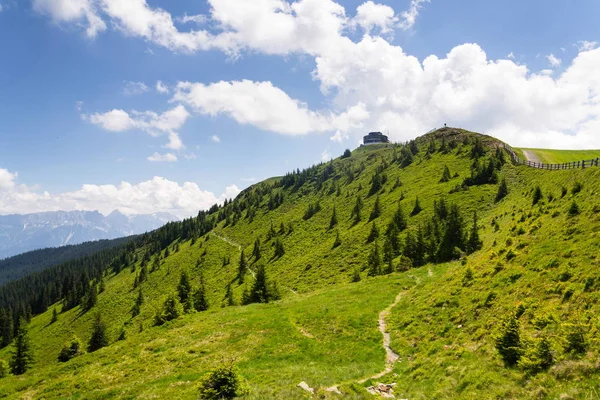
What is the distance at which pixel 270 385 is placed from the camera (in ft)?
58.9

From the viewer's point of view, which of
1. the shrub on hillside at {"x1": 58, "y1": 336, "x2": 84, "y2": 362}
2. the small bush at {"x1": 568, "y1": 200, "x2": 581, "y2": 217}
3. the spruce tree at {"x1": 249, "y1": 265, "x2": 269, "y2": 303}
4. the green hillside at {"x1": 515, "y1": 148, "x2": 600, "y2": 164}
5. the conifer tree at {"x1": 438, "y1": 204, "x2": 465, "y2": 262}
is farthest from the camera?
the green hillside at {"x1": 515, "y1": 148, "x2": 600, "y2": 164}

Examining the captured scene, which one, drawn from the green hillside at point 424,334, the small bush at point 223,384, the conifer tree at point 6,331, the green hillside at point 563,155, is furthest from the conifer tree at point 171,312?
the conifer tree at point 6,331

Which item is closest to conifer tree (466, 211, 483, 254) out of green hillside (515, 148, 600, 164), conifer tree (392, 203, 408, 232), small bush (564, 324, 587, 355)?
conifer tree (392, 203, 408, 232)

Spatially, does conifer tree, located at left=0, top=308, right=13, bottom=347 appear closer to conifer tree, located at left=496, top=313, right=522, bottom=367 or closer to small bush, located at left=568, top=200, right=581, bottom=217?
conifer tree, located at left=496, top=313, right=522, bottom=367

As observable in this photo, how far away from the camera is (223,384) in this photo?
50.0 ft

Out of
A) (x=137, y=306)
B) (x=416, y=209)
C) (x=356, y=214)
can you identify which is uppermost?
(x=356, y=214)

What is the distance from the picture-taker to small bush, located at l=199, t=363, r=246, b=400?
14.9m

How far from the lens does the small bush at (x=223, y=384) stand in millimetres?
14875

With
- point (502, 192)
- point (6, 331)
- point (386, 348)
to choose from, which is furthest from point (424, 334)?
point (6, 331)

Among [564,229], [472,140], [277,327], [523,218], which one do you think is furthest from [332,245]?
[472,140]

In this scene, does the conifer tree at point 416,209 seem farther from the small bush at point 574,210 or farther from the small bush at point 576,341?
the small bush at point 576,341

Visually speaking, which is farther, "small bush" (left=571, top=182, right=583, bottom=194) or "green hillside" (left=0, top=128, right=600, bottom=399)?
"small bush" (left=571, top=182, right=583, bottom=194)

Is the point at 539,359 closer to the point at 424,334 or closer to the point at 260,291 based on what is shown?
the point at 424,334

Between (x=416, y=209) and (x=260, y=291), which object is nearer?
(x=260, y=291)
